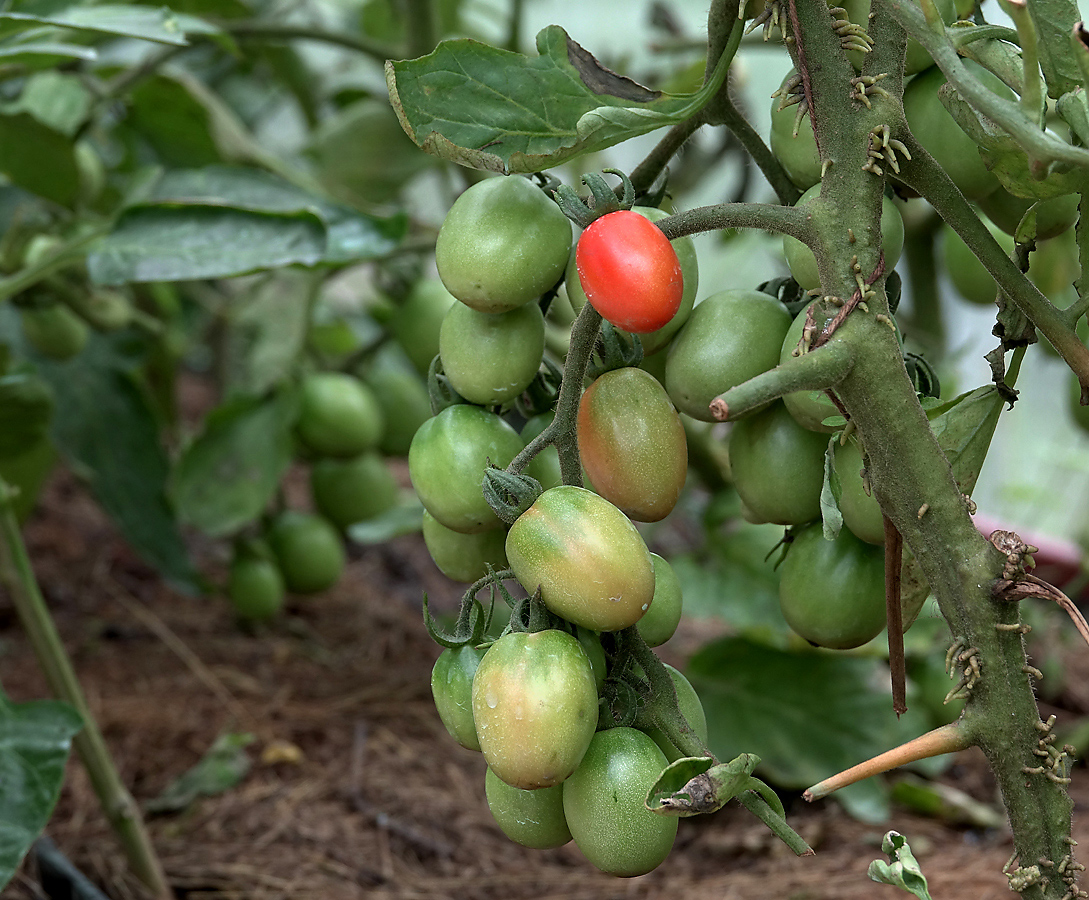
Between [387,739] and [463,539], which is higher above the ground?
[463,539]

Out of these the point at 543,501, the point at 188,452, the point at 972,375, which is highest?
the point at 543,501

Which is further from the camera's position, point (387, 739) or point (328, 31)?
point (328, 31)

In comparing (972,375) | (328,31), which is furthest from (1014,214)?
(972,375)

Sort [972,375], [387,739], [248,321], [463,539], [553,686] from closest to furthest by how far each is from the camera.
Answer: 1. [553,686]
2. [463,539]
3. [387,739]
4. [248,321]
5. [972,375]

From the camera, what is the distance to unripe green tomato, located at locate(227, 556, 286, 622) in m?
1.57

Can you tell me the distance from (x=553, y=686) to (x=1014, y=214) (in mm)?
417

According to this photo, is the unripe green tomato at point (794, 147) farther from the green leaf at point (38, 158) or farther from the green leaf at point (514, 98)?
the green leaf at point (38, 158)

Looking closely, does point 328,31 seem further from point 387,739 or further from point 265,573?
point 387,739

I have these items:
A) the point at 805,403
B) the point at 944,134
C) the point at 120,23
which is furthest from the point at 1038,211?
the point at 120,23

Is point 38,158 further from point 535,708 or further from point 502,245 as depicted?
point 535,708

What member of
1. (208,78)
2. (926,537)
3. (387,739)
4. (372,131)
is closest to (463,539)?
(926,537)

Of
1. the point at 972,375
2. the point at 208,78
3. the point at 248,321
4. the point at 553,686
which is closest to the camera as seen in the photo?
the point at 553,686

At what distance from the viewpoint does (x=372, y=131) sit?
162 cm

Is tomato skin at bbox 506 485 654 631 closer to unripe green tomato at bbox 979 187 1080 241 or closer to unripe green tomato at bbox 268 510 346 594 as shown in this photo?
unripe green tomato at bbox 979 187 1080 241
